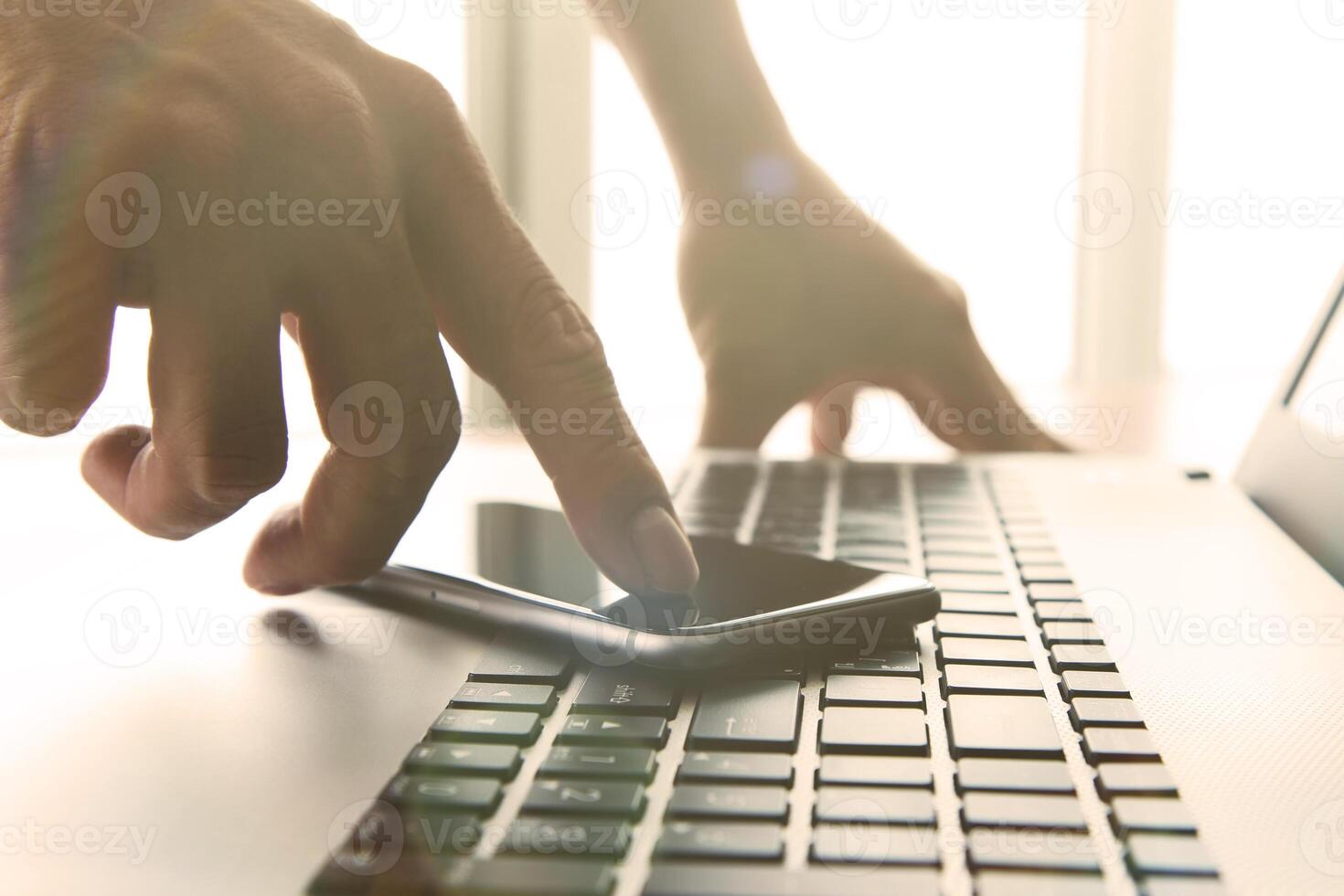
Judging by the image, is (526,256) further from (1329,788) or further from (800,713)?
(1329,788)

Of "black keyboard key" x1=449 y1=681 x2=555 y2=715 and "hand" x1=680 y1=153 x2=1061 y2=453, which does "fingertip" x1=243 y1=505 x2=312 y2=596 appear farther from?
"hand" x1=680 y1=153 x2=1061 y2=453

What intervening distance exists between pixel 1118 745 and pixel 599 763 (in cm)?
15

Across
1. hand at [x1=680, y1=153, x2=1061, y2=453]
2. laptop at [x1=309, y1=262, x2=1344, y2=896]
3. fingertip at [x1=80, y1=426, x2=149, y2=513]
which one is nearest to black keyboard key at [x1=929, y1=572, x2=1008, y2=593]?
laptop at [x1=309, y1=262, x2=1344, y2=896]

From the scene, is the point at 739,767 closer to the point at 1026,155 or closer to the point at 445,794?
the point at 445,794

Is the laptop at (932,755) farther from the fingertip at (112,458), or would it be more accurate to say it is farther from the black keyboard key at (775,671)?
the fingertip at (112,458)

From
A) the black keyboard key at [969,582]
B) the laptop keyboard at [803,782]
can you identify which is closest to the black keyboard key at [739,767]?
the laptop keyboard at [803,782]

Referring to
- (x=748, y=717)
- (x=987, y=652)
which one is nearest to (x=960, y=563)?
(x=987, y=652)

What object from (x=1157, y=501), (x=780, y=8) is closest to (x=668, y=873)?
(x=1157, y=501)

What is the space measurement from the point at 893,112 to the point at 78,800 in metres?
2.39

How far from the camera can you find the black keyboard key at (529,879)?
9.3 inches

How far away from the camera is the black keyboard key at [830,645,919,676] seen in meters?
0.39

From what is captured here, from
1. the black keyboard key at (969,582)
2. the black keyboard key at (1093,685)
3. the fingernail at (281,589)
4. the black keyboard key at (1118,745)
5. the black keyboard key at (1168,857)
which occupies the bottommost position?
the black keyboard key at (1168,857)

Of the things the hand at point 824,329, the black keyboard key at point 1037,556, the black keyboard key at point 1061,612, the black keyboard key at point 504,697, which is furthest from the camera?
the hand at point 824,329

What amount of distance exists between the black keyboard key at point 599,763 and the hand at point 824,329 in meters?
0.76
